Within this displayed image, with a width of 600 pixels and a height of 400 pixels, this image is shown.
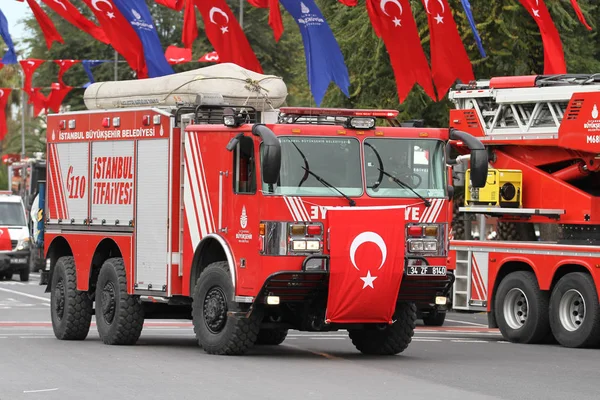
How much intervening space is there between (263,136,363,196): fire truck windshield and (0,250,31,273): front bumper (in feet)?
81.9

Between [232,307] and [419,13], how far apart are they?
15.4m

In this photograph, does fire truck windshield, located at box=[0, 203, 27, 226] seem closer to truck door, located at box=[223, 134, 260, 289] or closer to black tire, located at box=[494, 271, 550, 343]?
black tire, located at box=[494, 271, 550, 343]

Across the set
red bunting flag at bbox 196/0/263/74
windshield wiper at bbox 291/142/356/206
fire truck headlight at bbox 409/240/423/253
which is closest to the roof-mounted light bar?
windshield wiper at bbox 291/142/356/206

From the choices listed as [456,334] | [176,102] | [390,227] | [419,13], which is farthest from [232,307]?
[419,13]

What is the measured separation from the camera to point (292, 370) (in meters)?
15.1

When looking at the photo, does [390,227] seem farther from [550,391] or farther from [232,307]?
[550,391]

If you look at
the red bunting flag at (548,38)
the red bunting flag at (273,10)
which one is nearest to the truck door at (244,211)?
the red bunting flag at (273,10)

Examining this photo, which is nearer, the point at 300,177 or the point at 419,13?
the point at 300,177

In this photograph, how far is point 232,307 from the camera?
16.2 metres

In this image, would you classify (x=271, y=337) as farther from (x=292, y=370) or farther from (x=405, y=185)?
(x=292, y=370)

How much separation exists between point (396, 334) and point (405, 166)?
2.09 m

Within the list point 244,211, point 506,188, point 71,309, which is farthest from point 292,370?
point 506,188

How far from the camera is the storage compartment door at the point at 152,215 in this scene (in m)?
17.6

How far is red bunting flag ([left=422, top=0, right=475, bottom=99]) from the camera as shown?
72.1 ft
